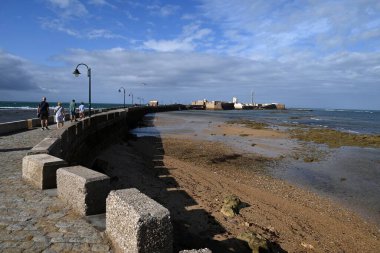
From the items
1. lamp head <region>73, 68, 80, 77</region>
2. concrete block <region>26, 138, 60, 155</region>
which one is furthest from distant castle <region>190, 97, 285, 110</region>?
concrete block <region>26, 138, 60, 155</region>

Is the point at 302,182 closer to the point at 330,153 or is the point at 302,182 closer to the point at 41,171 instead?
the point at 330,153

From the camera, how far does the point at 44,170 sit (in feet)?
21.5

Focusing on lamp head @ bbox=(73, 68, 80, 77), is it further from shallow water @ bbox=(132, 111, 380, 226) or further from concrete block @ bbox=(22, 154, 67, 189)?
concrete block @ bbox=(22, 154, 67, 189)

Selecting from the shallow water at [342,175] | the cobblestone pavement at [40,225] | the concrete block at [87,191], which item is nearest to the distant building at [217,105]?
the shallow water at [342,175]

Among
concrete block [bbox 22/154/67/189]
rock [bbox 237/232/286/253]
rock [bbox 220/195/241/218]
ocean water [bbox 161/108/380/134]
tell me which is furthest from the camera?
ocean water [bbox 161/108/380/134]

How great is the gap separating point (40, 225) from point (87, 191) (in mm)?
828

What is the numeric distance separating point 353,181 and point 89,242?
13.9 meters

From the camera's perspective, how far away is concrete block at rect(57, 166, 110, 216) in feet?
17.3

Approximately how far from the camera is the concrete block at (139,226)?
3.82 meters

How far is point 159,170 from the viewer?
1559 centimetres

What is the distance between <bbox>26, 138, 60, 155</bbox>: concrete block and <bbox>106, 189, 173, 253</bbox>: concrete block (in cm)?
389

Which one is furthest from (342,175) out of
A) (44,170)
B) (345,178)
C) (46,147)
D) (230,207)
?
(44,170)

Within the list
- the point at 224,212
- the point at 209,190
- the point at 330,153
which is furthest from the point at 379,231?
the point at 330,153

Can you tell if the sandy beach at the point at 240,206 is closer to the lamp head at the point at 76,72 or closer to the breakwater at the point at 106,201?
the breakwater at the point at 106,201
